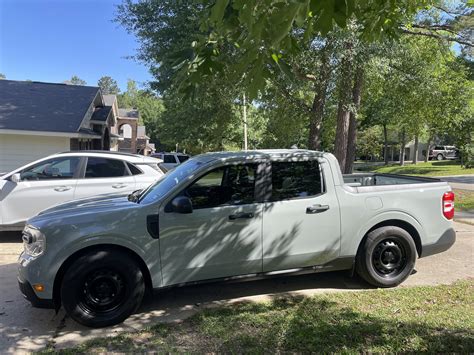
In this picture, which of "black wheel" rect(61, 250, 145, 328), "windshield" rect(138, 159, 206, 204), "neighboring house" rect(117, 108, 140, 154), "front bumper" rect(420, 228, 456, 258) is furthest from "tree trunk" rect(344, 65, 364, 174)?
"neighboring house" rect(117, 108, 140, 154)

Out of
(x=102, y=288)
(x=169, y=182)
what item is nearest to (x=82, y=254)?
(x=102, y=288)

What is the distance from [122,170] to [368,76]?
25.7 ft

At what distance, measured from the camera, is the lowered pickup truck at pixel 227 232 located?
418 centimetres

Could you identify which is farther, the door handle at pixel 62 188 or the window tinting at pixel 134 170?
the window tinting at pixel 134 170

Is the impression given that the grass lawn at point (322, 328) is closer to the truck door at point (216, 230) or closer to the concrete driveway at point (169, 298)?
the concrete driveway at point (169, 298)

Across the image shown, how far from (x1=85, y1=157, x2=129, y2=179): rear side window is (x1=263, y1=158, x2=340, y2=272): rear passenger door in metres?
4.19

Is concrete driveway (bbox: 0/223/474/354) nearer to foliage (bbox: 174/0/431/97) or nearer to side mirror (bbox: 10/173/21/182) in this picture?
side mirror (bbox: 10/173/21/182)

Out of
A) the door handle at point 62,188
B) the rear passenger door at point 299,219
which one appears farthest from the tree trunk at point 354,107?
the door handle at point 62,188

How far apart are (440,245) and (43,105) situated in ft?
50.9

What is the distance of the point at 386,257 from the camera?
5227mm

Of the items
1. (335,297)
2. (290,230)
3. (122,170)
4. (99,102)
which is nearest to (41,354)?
(290,230)

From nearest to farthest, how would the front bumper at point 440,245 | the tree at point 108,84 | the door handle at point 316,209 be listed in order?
the door handle at point 316,209
the front bumper at point 440,245
the tree at point 108,84

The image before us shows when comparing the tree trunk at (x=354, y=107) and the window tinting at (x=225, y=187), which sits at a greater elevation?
the tree trunk at (x=354, y=107)

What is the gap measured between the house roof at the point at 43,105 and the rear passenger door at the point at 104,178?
23.7ft
